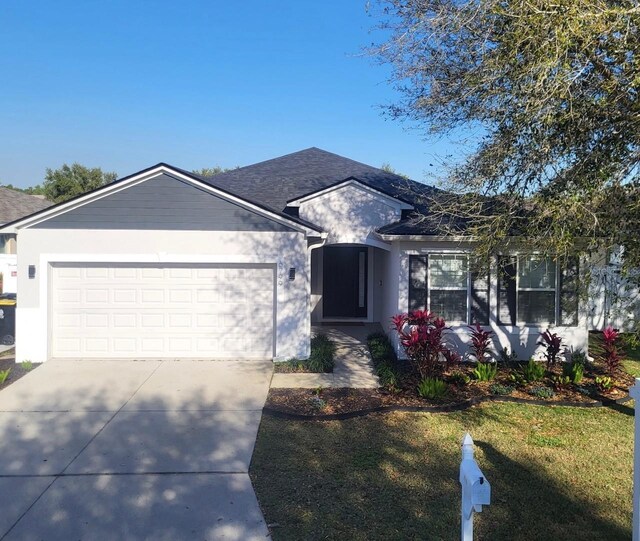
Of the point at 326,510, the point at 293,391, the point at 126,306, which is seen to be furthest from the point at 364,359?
the point at 326,510

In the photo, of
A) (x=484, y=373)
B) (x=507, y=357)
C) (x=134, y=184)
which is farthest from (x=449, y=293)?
(x=134, y=184)

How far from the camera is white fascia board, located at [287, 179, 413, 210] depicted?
39.6 ft

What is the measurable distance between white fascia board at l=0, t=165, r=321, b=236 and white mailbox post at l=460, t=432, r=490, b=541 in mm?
7639

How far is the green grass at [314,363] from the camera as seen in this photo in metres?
9.78

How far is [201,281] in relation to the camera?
34.8 feet

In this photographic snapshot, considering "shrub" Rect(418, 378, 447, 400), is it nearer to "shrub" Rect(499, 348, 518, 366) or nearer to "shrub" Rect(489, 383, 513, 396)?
"shrub" Rect(489, 383, 513, 396)

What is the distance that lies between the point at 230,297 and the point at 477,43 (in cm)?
690

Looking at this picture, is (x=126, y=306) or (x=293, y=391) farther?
(x=126, y=306)

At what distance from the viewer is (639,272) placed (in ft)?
21.8

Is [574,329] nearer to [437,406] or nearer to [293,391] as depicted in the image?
[437,406]

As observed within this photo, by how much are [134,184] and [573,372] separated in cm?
960

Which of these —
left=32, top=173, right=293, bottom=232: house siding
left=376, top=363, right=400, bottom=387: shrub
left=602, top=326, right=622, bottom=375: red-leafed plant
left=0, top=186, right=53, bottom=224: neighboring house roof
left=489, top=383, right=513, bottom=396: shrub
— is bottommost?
left=489, top=383, right=513, bottom=396: shrub

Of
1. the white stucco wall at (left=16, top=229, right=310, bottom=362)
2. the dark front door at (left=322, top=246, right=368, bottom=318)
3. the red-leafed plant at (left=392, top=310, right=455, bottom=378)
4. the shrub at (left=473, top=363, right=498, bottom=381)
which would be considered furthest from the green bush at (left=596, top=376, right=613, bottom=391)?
the dark front door at (left=322, top=246, right=368, bottom=318)

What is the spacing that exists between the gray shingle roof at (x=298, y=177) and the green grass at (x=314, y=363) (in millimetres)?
4358
